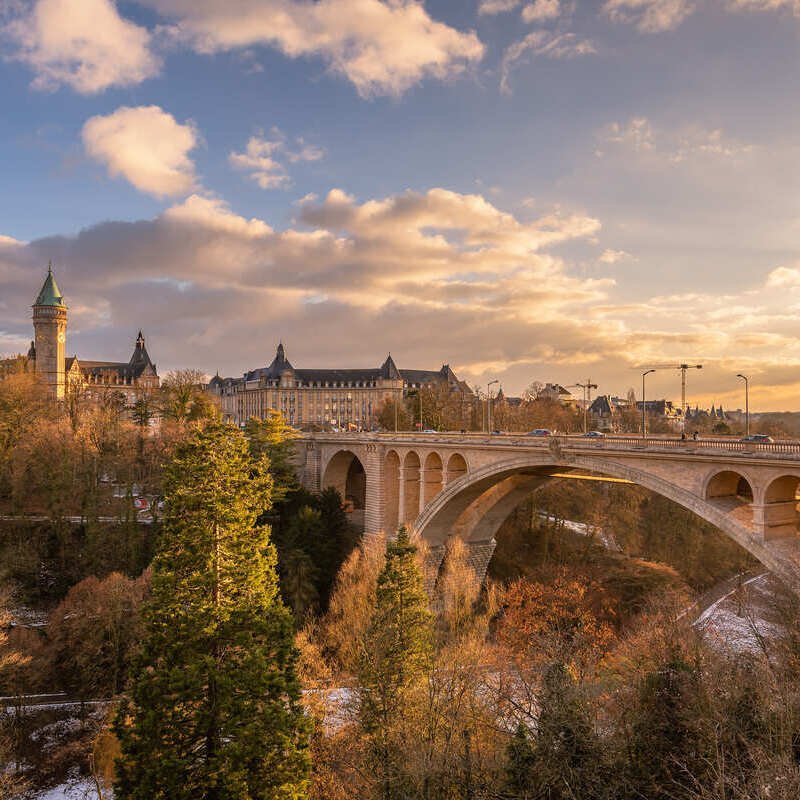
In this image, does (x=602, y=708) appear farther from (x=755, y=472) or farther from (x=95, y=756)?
(x=95, y=756)

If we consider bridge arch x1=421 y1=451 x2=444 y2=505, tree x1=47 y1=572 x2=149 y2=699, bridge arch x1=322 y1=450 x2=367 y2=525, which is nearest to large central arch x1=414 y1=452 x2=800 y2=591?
bridge arch x1=421 y1=451 x2=444 y2=505

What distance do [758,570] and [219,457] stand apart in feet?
156

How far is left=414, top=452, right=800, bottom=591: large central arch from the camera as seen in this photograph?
1906cm

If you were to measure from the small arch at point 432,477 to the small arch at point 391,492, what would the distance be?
4.18m

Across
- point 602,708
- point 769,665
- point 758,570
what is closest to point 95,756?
point 602,708

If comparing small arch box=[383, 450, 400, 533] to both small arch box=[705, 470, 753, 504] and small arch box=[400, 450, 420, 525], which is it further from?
small arch box=[705, 470, 753, 504]

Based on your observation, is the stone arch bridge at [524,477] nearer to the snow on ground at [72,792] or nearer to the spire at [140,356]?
the snow on ground at [72,792]

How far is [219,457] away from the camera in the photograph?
15.5m

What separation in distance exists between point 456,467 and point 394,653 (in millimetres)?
19143

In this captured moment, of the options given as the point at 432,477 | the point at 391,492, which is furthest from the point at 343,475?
the point at 432,477

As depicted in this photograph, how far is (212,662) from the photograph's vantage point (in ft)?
45.4

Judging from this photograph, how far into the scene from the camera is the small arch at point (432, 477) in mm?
39688

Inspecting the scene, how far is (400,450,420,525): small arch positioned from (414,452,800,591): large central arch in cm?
255

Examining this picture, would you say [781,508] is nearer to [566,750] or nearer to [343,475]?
[566,750]
